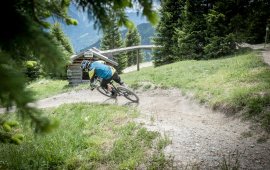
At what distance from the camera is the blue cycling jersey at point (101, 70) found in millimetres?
12977

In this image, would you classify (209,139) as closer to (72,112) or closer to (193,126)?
(193,126)

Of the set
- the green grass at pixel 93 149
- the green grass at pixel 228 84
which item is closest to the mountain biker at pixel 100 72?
the green grass at pixel 93 149

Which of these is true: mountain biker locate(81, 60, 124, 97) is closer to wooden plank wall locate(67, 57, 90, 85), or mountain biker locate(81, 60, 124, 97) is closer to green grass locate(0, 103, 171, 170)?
green grass locate(0, 103, 171, 170)

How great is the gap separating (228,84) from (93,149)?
27.5 ft

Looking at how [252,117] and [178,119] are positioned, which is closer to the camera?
[252,117]

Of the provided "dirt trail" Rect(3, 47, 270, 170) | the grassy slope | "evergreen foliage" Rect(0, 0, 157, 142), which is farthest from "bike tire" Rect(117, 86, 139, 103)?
"evergreen foliage" Rect(0, 0, 157, 142)

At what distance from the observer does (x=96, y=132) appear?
963 centimetres

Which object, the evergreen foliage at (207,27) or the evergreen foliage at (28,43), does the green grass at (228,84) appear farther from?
A: the evergreen foliage at (28,43)

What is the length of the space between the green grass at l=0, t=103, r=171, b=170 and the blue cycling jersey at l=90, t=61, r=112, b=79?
3.22 meters

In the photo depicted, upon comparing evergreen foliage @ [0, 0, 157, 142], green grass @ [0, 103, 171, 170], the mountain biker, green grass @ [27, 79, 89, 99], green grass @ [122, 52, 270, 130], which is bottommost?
green grass @ [27, 79, 89, 99]

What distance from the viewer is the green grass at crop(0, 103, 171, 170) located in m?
7.26

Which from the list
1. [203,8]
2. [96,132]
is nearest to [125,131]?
[96,132]

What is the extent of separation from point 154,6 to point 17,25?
1.77m

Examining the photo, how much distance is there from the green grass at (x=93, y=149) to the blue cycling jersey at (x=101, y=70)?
127 inches
